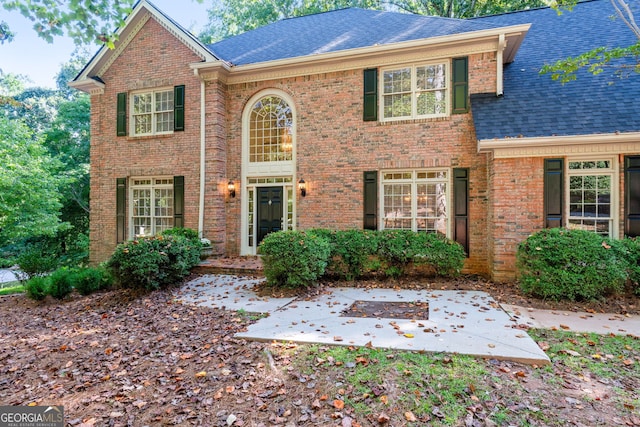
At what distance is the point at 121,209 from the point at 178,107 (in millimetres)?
3611

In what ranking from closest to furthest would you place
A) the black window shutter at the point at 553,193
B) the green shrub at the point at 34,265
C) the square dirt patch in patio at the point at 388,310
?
the square dirt patch in patio at the point at 388,310, the black window shutter at the point at 553,193, the green shrub at the point at 34,265

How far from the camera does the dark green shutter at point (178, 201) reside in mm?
10094

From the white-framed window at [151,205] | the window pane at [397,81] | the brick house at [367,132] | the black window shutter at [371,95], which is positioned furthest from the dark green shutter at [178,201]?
the window pane at [397,81]

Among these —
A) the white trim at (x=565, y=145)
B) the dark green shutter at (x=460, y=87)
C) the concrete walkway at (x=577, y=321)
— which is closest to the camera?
the concrete walkway at (x=577, y=321)

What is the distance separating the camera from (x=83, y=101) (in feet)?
64.9

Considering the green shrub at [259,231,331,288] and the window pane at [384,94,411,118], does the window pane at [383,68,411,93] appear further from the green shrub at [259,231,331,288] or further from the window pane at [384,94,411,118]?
the green shrub at [259,231,331,288]

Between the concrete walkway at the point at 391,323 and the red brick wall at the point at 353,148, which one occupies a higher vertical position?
the red brick wall at the point at 353,148

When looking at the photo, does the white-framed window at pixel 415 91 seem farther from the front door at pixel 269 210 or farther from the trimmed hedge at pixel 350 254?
the front door at pixel 269 210

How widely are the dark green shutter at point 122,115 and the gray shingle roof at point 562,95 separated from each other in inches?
390

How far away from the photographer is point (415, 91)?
8.73 m

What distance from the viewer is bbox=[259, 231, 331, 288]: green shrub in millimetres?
6543

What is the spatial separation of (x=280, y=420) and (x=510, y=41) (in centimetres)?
920

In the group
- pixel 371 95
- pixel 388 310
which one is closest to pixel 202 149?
pixel 371 95

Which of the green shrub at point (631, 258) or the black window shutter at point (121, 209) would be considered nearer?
the green shrub at point (631, 258)
